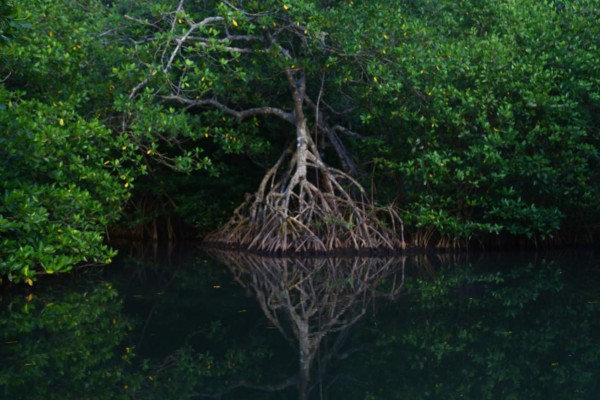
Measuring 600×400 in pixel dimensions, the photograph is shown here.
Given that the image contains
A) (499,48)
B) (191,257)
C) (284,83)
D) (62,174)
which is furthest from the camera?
(284,83)

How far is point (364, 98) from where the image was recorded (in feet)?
42.9

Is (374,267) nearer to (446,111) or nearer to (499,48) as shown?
(446,111)

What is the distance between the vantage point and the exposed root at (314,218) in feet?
42.0

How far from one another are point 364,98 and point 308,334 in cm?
686

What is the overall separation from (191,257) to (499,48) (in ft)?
17.6

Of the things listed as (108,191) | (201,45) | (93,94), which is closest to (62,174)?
(108,191)

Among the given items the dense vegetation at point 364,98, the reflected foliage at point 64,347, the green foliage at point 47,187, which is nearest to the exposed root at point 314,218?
the dense vegetation at point 364,98

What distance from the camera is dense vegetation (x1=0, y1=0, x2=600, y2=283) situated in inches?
419

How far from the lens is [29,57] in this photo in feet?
32.4

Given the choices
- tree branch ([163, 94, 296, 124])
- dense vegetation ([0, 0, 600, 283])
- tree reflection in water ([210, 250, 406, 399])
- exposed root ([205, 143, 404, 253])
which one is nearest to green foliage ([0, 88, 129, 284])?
dense vegetation ([0, 0, 600, 283])

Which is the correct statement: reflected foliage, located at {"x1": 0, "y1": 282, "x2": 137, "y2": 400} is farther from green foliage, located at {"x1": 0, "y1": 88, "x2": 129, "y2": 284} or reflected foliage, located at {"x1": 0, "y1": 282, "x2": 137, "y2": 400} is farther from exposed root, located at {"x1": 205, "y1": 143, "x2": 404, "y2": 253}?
exposed root, located at {"x1": 205, "y1": 143, "x2": 404, "y2": 253}

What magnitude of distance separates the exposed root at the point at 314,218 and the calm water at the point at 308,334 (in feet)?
5.97

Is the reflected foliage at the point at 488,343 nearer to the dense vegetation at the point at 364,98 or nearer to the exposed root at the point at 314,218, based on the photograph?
the exposed root at the point at 314,218

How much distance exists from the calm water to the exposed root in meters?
1.82
